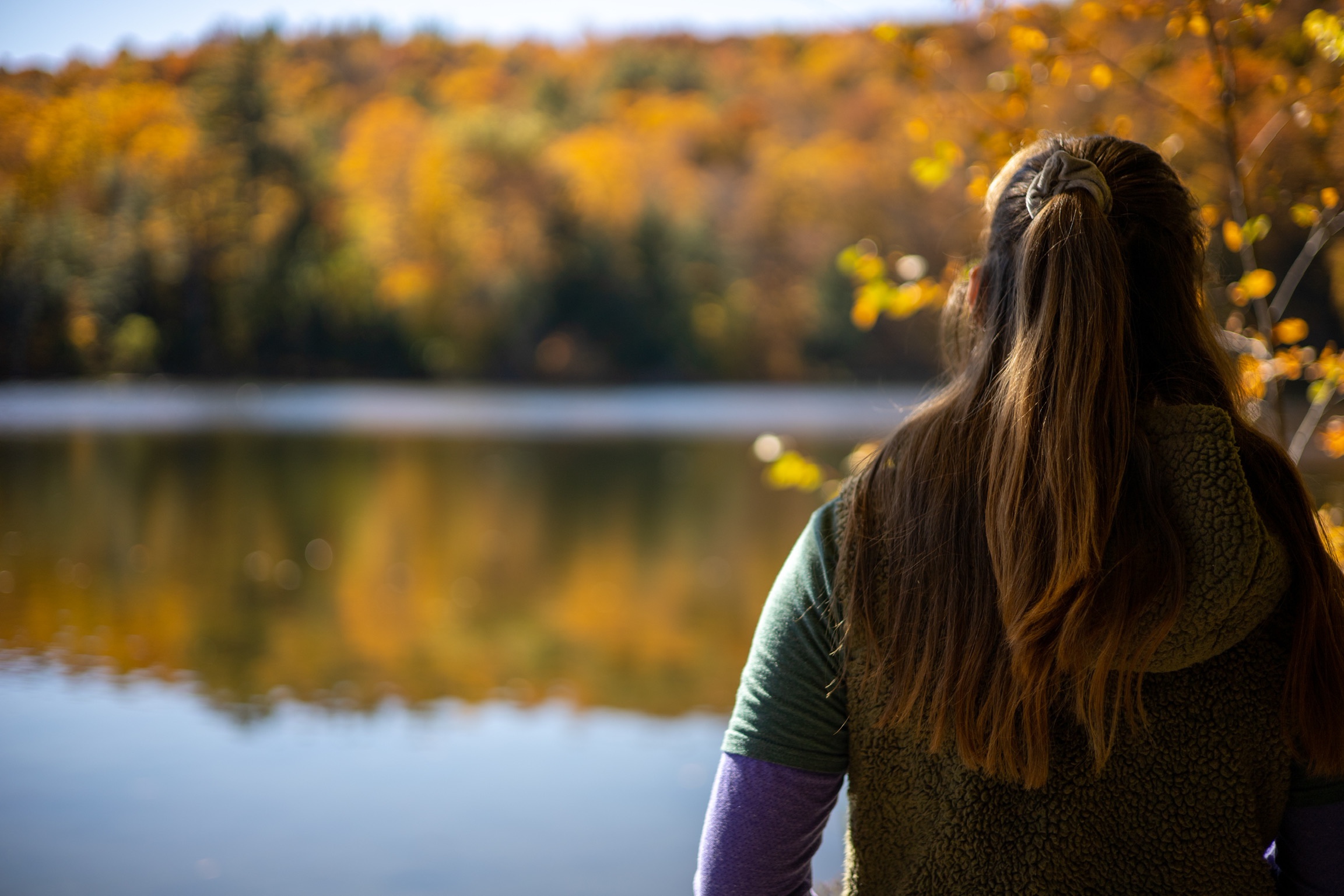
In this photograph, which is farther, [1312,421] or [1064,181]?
[1312,421]

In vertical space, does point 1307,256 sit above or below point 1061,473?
above

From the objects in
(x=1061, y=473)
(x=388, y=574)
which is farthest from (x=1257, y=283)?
(x=388, y=574)

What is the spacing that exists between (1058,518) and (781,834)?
0.32m

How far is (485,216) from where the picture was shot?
38.3 metres


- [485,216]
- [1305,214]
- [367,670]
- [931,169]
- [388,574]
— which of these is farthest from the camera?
[485,216]

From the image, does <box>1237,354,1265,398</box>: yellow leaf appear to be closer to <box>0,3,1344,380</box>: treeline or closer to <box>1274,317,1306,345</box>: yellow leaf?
<box>1274,317,1306,345</box>: yellow leaf

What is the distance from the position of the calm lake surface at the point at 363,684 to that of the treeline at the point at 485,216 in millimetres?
13047

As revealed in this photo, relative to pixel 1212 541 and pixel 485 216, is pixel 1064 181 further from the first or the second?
pixel 485 216

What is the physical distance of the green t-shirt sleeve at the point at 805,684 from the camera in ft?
2.77

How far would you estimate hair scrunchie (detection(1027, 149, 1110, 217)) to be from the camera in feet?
2.72

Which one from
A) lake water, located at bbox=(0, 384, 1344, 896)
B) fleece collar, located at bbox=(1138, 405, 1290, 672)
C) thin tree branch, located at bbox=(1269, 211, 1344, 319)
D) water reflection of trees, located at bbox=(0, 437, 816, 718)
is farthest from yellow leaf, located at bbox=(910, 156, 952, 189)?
water reflection of trees, located at bbox=(0, 437, 816, 718)

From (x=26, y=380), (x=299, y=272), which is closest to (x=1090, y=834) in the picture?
(x=26, y=380)

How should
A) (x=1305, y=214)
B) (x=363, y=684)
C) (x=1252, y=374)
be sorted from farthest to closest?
(x=363, y=684)
(x=1305, y=214)
(x=1252, y=374)

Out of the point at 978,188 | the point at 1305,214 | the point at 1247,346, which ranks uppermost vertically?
the point at 978,188
